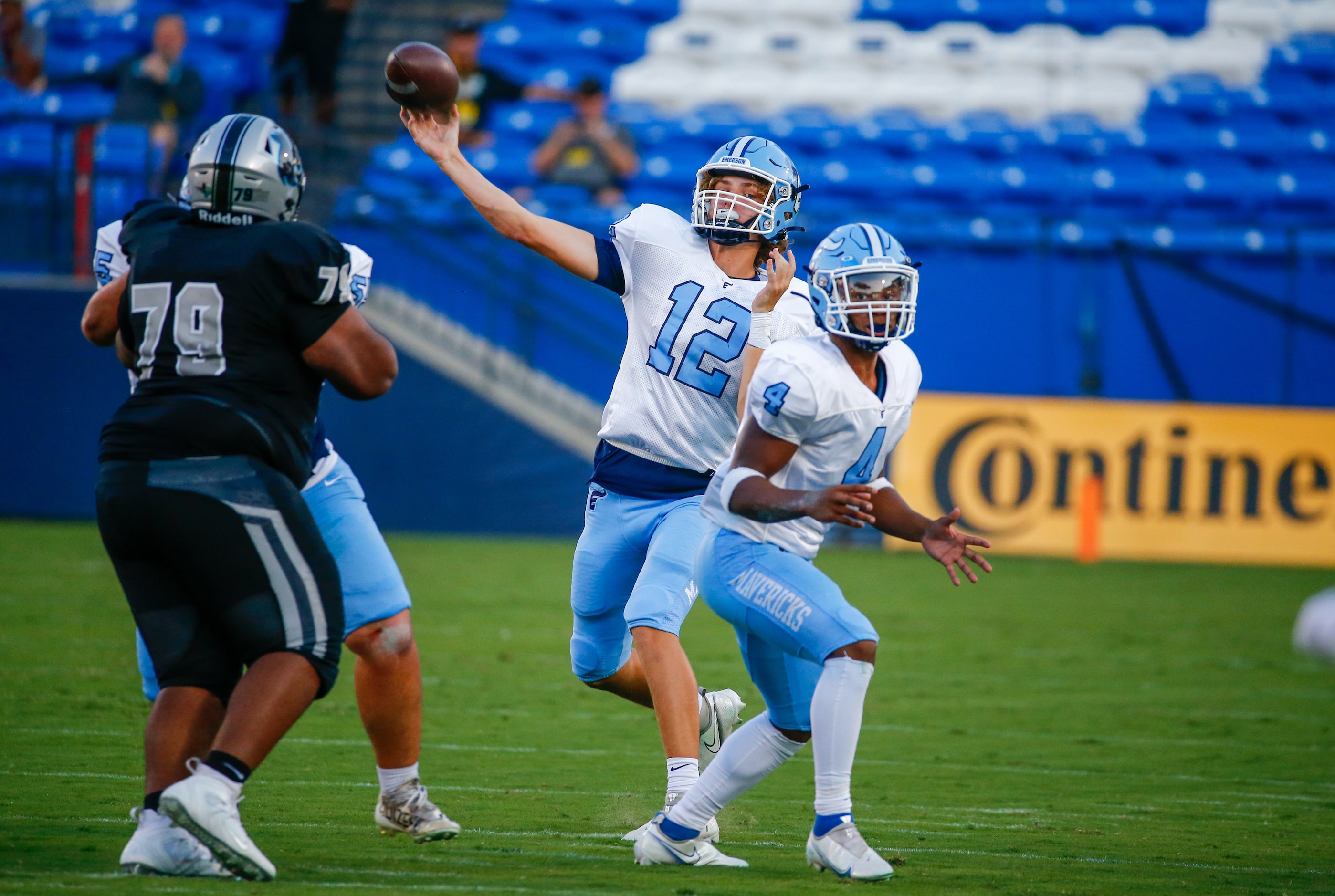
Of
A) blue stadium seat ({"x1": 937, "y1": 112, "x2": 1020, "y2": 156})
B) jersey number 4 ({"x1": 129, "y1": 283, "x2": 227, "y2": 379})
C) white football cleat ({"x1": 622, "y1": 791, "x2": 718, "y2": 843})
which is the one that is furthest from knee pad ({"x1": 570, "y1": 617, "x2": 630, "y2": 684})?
blue stadium seat ({"x1": 937, "y1": 112, "x2": 1020, "y2": 156})

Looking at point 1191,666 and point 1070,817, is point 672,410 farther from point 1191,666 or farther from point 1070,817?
point 1191,666

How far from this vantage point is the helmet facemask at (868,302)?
153 inches

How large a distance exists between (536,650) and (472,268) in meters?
6.03

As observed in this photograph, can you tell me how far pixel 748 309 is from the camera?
15.1 ft

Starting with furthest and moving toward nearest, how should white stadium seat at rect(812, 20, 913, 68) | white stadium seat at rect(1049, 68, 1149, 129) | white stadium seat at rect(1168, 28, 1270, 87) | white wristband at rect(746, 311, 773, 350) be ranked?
white stadium seat at rect(812, 20, 913, 68), white stadium seat at rect(1168, 28, 1270, 87), white stadium seat at rect(1049, 68, 1149, 129), white wristband at rect(746, 311, 773, 350)

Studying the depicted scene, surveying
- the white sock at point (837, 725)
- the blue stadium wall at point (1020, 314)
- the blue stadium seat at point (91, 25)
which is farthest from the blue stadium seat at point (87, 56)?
the white sock at point (837, 725)

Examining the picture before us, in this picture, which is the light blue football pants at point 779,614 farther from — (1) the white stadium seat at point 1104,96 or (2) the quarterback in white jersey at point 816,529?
(1) the white stadium seat at point 1104,96

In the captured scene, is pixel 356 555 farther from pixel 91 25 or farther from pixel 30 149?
pixel 91 25

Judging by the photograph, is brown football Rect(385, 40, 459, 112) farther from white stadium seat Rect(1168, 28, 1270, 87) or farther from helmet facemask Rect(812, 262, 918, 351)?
white stadium seat Rect(1168, 28, 1270, 87)

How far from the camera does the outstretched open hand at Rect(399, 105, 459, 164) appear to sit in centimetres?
469

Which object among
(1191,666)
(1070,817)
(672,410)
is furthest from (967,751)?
(1191,666)

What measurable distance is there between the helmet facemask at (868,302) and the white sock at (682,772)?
1250 millimetres

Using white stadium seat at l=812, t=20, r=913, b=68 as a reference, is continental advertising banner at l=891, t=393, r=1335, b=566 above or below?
below

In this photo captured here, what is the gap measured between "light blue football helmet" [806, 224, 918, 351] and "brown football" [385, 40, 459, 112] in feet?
4.44
